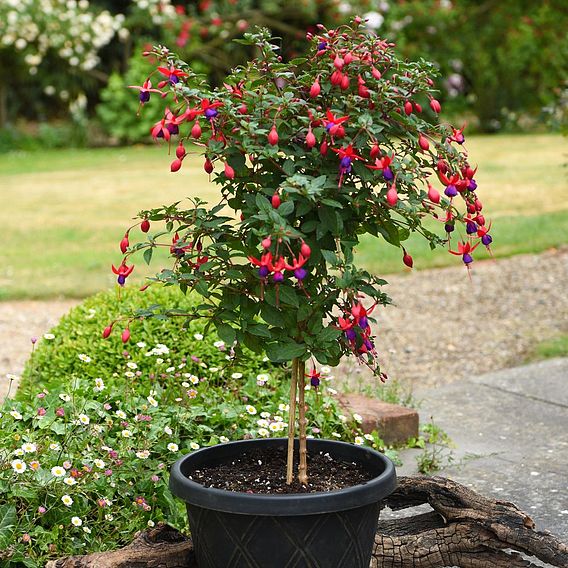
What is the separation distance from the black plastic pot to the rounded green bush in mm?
1278

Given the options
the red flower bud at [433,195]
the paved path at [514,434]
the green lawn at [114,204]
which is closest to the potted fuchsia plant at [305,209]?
the red flower bud at [433,195]

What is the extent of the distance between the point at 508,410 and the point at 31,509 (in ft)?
7.26

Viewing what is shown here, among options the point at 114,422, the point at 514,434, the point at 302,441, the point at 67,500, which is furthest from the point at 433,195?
the point at 514,434

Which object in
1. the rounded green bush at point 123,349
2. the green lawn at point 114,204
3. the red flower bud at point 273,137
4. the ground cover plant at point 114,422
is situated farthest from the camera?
the green lawn at point 114,204

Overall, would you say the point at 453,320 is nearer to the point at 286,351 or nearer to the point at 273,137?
the point at 286,351

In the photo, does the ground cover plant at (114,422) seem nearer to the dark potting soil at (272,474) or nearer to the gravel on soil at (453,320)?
the dark potting soil at (272,474)

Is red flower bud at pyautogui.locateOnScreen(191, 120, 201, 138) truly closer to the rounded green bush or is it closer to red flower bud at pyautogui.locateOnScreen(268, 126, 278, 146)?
red flower bud at pyautogui.locateOnScreen(268, 126, 278, 146)

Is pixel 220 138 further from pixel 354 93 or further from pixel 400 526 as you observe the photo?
pixel 400 526

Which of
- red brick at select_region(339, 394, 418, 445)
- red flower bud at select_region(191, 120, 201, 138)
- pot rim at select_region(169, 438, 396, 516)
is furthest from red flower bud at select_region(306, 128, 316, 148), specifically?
red brick at select_region(339, 394, 418, 445)

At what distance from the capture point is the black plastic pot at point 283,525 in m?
2.21

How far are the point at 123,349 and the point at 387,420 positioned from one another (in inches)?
39.3

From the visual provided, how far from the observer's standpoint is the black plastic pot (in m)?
2.21

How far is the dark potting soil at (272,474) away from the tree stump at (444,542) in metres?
0.20

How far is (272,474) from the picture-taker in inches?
101
